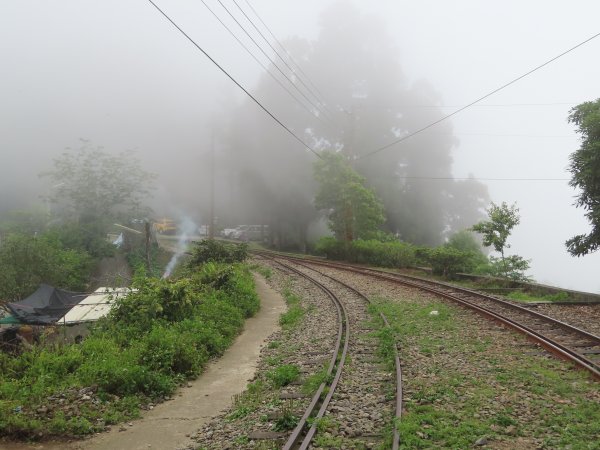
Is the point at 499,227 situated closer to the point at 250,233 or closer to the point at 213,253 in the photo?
the point at 213,253

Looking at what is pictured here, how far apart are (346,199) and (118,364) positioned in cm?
2460

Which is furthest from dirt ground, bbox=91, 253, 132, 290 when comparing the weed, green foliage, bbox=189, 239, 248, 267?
the weed

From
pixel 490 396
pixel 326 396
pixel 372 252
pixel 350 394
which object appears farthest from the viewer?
pixel 372 252

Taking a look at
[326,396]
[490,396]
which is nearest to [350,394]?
[326,396]

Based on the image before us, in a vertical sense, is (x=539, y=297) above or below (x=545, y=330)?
above

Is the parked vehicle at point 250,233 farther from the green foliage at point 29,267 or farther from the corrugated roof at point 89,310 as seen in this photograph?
the corrugated roof at point 89,310

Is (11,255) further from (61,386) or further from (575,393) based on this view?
(575,393)

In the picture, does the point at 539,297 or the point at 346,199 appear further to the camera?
the point at 346,199

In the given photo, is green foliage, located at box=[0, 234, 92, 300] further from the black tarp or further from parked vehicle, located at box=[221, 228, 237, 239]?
parked vehicle, located at box=[221, 228, 237, 239]

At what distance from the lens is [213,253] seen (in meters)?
20.8

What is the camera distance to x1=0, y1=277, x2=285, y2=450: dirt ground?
5582mm

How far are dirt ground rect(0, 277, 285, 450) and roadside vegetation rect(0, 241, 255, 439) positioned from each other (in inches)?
7.6

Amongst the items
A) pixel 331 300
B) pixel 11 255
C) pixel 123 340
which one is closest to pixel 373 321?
pixel 331 300

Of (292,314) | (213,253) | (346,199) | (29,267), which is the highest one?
(346,199)
